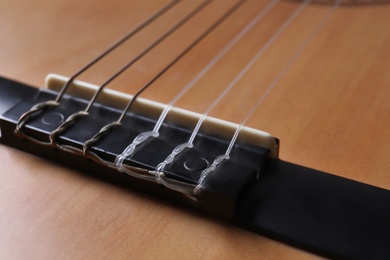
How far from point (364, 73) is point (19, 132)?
43 cm

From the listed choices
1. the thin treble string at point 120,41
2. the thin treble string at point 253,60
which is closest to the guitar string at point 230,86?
the thin treble string at point 253,60

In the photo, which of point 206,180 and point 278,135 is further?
point 278,135

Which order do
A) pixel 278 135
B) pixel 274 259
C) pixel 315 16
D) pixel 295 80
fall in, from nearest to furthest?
pixel 274 259 < pixel 278 135 < pixel 295 80 < pixel 315 16

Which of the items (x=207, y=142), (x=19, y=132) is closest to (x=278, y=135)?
(x=207, y=142)

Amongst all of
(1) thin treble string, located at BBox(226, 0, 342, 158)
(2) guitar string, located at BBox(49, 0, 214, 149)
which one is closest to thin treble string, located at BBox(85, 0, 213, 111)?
(2) guitar string, located at BBox(49, 0, 214, 149)

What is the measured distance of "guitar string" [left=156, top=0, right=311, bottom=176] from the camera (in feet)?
1.63

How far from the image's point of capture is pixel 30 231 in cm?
47

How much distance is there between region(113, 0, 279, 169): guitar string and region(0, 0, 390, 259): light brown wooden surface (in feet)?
0.03

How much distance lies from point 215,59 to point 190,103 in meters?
0.12

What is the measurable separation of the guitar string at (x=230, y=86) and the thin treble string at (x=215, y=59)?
0.04 m

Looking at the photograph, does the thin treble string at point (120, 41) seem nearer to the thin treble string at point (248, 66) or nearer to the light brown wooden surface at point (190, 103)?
the light brown wooden surface at point (190, 103)

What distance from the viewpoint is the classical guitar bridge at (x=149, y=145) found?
48 cm

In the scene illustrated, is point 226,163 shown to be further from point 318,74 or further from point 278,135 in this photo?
point 318,74

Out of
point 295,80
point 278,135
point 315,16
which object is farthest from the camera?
point 315,16
